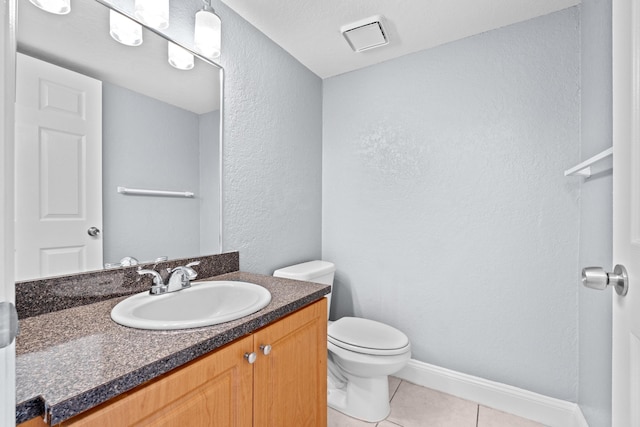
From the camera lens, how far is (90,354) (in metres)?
0.62

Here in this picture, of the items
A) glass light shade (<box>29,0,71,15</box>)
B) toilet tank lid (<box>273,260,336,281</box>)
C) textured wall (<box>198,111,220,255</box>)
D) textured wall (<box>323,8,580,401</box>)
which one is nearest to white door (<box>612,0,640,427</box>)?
textured wall (<box>323,8,580,401</box>)

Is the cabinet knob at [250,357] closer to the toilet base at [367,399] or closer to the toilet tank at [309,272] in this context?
the toilet tank at [309,272]

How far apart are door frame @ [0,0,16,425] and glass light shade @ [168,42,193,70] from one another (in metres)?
1.08

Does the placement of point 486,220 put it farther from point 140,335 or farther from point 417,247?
point 140,335

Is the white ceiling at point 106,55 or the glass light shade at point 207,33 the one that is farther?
the glass light shade at point 207,33

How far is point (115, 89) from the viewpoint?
41.9 inches

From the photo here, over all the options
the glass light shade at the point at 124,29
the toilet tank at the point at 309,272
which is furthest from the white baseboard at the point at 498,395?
the glass light shade at the point at 124,29

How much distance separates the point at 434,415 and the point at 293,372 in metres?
1.07

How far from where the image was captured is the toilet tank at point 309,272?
167cm

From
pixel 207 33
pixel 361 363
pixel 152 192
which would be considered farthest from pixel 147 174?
pixel 361 363

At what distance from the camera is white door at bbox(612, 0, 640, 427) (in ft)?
1.69

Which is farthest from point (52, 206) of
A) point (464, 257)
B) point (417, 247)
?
point (464, 257)

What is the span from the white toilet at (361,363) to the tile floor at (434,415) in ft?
0.18

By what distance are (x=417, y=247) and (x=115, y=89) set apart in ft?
5.78
